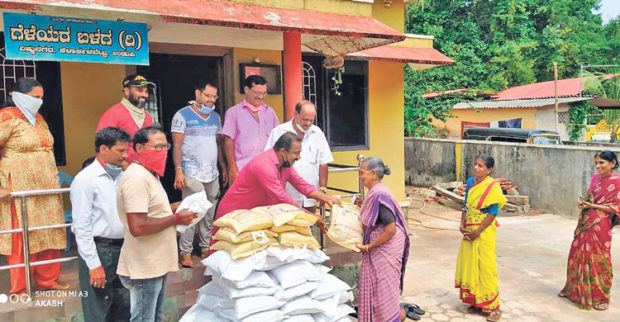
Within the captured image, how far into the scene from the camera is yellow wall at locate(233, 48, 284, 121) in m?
6.31

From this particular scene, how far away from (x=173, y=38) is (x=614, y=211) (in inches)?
206

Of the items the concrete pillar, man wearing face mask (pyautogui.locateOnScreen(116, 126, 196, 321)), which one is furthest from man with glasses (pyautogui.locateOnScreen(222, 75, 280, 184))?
man wearing face mask (pyautogui.locateOnScreen(116, 126, 196, 321))

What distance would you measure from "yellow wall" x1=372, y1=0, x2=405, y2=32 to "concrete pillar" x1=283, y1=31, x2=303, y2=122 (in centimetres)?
312

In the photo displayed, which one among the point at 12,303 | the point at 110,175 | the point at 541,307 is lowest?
the point at 541,307

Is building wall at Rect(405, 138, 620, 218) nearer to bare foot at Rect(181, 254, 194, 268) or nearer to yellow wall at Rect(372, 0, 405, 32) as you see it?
yellow wall at Rect(372, 0, 405, 32)

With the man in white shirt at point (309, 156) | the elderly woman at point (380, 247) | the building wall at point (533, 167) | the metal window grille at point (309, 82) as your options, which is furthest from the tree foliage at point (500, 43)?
the elderly woman at point (380, 247)

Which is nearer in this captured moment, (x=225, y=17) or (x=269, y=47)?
(x=225, y=17)

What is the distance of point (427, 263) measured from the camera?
7.12 metres

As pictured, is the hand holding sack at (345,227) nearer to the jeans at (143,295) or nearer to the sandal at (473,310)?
the jeans at (143,295)

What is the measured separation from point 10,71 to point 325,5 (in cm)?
345

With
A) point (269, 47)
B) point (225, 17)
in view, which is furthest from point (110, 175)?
point (269, 47)

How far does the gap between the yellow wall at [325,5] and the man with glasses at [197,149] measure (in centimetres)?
111

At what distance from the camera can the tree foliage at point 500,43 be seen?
13094 mm

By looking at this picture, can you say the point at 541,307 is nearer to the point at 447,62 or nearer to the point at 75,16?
the point at 447,62
